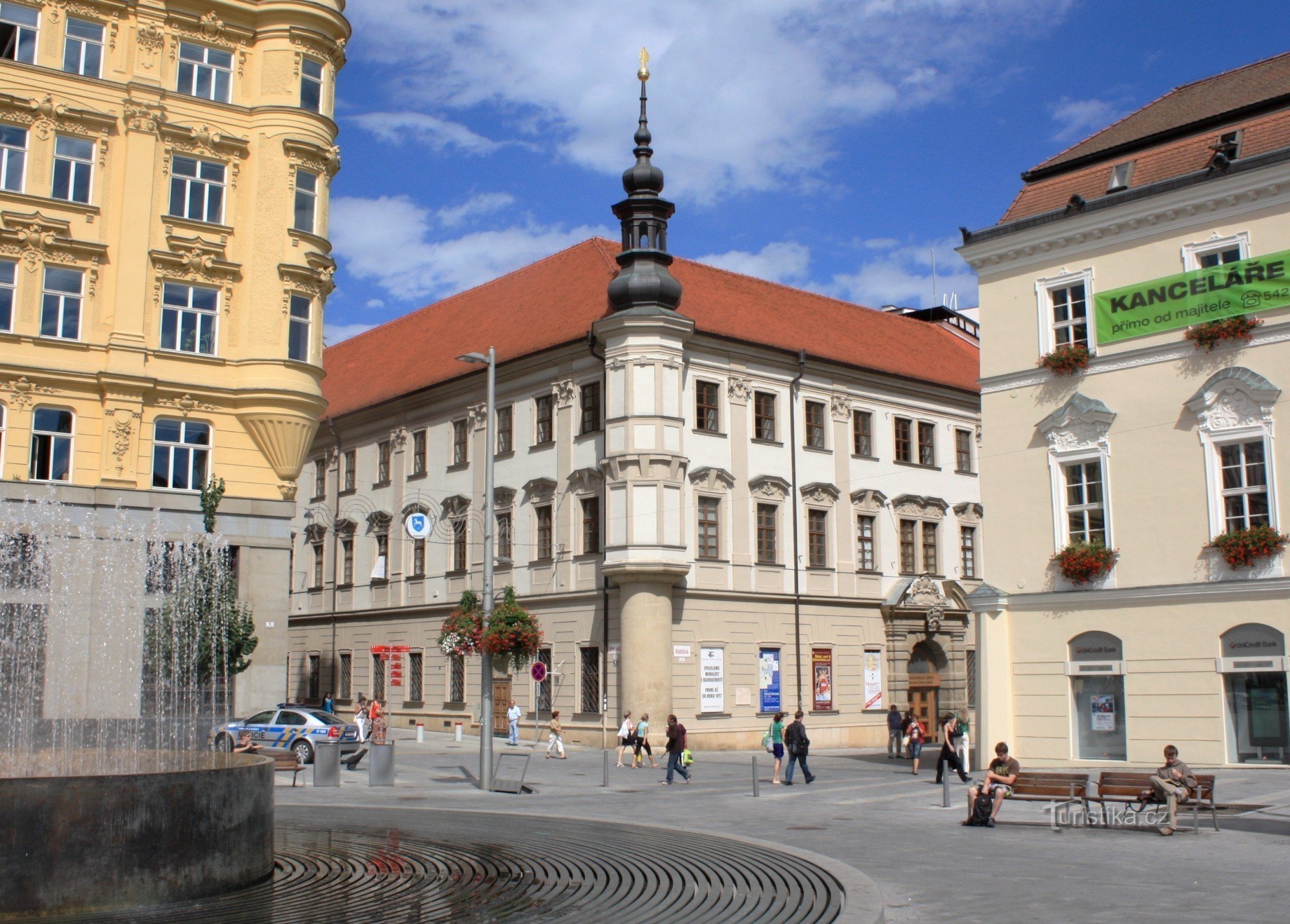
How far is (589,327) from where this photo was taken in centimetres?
4188

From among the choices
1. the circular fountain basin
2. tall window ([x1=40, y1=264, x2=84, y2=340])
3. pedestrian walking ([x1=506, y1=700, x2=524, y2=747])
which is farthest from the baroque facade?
the circular fountain basin

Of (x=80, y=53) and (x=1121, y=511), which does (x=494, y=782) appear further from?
(x=80, y=53)

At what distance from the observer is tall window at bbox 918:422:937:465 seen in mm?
49250

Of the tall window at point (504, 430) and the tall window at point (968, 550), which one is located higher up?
the tall window at point (504, 430)

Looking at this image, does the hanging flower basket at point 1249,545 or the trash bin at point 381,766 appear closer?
the hanging flower basket at point 1249,545

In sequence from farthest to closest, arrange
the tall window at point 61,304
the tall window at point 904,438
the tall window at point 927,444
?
the tall window at point 927,444, the tall window at point 904,438, the tall window at point 61,304

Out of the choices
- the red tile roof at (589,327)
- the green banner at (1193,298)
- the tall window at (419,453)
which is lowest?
the green banner at (1193,298)

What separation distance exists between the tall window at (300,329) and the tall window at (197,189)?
305cm

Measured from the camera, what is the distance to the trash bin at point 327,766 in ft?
83.0

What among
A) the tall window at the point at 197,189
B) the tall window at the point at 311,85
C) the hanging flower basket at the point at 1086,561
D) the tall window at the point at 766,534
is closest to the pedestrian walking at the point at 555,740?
the tall window at the point at 766,534

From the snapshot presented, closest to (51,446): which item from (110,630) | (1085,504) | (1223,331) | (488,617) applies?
(110,630)

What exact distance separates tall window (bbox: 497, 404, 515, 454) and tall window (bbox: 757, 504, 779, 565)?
903 cm

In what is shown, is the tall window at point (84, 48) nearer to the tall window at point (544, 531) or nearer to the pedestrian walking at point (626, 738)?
the tall window at point (544, 531)

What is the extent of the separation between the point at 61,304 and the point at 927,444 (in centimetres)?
3065
